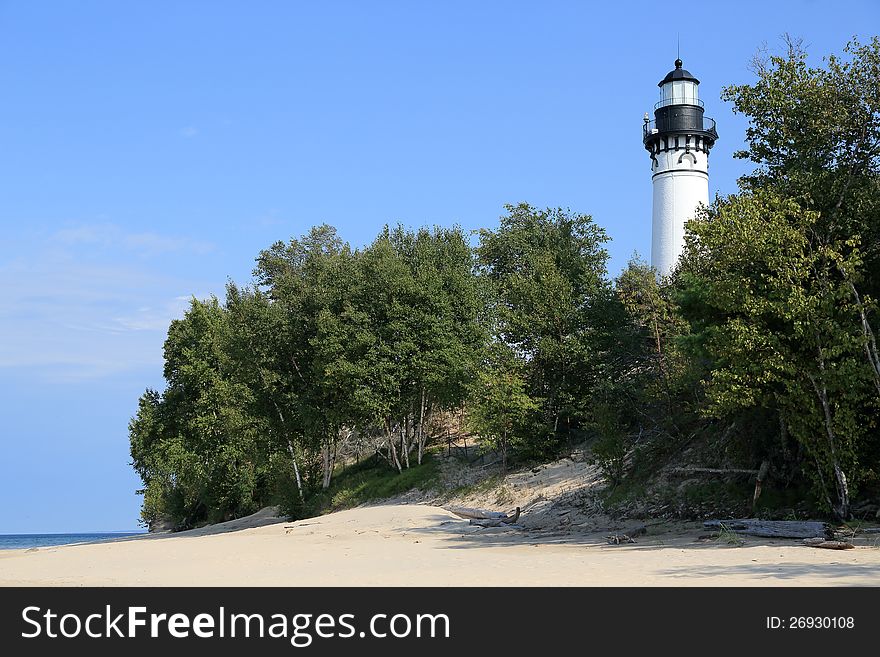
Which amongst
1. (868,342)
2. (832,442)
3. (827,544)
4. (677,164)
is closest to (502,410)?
(832,442)

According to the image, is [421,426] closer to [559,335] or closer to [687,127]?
[559,335]

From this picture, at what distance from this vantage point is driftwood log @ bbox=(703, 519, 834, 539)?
50.4 ft

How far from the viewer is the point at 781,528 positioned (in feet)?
51.8

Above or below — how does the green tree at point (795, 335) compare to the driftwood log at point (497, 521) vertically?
above

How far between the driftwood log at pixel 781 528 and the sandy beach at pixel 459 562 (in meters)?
0.30

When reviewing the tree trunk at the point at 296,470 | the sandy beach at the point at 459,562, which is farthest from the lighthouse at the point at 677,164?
the sandy beach at the point at 459,562

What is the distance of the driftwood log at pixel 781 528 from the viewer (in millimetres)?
15367

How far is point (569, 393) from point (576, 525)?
11.3 meters

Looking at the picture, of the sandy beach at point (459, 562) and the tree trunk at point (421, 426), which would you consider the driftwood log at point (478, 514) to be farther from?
the tree trunk at point (421, 426)

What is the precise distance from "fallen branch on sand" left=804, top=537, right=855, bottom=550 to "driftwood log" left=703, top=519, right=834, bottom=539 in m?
0.56

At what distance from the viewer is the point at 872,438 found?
16.9 meters

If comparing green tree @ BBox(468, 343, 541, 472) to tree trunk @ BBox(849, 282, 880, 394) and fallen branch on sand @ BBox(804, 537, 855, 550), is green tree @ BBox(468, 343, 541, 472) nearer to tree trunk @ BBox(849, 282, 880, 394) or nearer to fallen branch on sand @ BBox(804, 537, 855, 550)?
tree trunk @ BBox(849, 282, 880, 394)

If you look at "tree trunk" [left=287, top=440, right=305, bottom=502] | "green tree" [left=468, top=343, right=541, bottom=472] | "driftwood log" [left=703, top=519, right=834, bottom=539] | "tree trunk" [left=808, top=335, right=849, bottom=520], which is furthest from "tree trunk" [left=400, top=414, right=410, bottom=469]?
"tree trunk" [left=808, top=335, right=849, bottom=520]

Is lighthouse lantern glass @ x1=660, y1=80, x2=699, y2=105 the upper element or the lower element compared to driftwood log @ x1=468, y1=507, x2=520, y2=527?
upper
